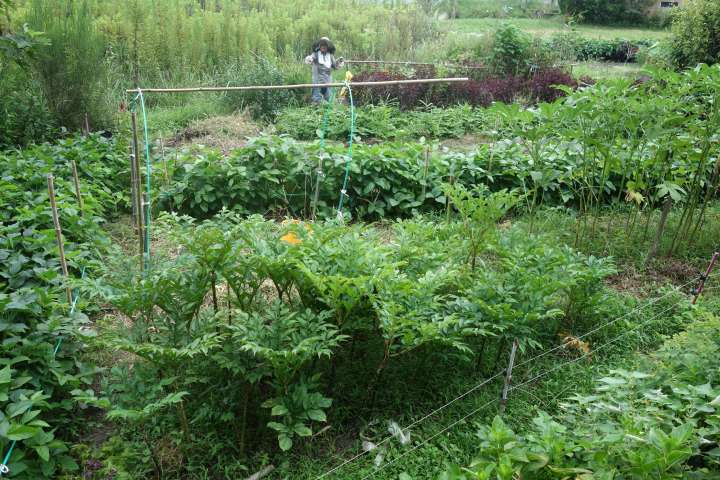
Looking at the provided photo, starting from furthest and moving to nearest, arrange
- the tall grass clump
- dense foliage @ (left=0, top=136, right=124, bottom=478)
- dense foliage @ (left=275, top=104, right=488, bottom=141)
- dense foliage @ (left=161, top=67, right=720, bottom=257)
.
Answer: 1. dense foliage @ (left=275, top=104, right=488, bottom=141)
2. the tall grass clump
3. dense foliage @ (left=161, top=67, right=720, bottom=257)
4. dense foliage @ (left=0, top=136, right=124, bottom=478)

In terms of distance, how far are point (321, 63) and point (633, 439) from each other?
30.2 ft

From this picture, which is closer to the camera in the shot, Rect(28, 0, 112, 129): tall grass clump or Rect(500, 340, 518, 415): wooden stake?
Rect(500, 340, 518, 415): wooden stake

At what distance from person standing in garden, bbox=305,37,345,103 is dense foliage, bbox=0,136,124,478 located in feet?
19.8

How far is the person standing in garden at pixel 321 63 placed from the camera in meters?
10.1

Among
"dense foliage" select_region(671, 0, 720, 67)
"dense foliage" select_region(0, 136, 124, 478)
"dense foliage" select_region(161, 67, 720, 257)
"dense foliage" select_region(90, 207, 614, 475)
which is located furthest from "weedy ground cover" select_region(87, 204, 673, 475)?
"dense foliage" select_region(671, 0, 720, 67)

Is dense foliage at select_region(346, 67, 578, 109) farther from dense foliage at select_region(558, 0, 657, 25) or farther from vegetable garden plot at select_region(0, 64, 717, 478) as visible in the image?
dense foliage at select_region(558, 0, 657, 25)

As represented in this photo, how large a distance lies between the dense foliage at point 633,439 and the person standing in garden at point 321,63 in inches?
321

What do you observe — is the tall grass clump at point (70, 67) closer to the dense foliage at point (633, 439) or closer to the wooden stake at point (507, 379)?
the wooden stake at point (507, 379)

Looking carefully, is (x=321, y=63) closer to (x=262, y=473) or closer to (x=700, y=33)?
(x=700, y=33)

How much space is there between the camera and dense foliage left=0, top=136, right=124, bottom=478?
99.0 inches

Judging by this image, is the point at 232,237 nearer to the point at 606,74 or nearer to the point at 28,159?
the point at 28,159

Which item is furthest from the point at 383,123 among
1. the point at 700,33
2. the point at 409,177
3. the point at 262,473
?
the point at 262,473

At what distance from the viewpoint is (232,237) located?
3.03 m

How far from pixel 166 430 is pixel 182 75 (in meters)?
9.12
